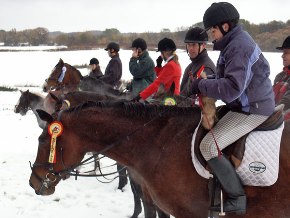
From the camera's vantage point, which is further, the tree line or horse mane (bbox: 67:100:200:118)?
the tree line

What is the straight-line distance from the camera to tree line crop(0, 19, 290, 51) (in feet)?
117

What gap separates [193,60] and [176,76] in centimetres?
37

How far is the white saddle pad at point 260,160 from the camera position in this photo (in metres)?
3.01

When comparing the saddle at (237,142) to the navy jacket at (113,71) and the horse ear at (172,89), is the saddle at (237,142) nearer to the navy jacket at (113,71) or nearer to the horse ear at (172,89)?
the horse ear at (172,89)

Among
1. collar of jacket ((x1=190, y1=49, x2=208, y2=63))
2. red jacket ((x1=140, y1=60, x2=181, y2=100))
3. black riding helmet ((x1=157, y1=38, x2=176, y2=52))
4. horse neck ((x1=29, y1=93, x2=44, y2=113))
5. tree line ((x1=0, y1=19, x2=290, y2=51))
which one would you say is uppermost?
tree line ((x1=0, y1=19, x2=290, y2=51))

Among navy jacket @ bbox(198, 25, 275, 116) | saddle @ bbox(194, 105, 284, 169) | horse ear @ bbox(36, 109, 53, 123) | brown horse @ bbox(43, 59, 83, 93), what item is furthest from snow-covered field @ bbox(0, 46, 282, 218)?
navy jacket @ bbox(198, 25, 275, 116)

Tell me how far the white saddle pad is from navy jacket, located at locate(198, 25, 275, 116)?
0.21m

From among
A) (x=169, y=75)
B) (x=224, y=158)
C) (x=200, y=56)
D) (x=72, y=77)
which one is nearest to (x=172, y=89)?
(x=169, y=75)

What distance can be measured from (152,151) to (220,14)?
1.33 meters

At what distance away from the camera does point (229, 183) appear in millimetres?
2986

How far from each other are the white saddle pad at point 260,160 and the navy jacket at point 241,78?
21 centimetres

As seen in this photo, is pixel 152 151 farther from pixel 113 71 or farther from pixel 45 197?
pixel 113 71

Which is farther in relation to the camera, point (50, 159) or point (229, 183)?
point (50, 159)

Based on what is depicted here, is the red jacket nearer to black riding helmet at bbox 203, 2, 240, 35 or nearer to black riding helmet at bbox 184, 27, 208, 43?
black riding helmet at bbox 184, 27, 208, 43
